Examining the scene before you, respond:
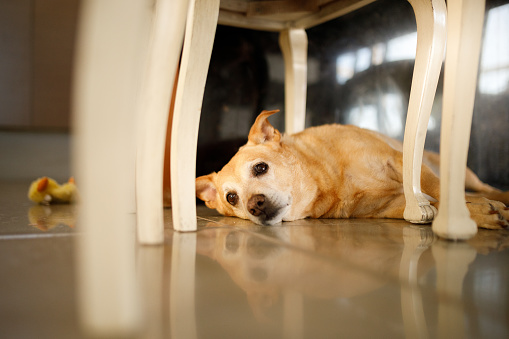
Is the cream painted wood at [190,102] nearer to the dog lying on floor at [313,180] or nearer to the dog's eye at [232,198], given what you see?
the dog lying on floor at [313,180]

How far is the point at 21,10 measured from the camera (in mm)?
3805

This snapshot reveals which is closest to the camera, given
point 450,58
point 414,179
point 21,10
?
point 450,58

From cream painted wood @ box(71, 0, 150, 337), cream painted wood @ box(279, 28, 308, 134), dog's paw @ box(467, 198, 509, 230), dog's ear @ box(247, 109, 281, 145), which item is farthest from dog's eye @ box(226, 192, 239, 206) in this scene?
cream painted wood @ box(71, 0, 150, 337)

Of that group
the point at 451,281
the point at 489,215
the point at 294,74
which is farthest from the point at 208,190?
the point at 451,281

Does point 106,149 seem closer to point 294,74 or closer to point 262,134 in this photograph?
point 262,134

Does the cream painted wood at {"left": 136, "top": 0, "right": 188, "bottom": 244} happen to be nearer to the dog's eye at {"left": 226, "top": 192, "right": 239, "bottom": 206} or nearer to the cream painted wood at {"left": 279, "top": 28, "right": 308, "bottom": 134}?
the dog's eye at {"left": 226, "top": 192, "right": 239, "bottom": 206}

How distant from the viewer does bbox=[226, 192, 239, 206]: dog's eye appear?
1.99 m

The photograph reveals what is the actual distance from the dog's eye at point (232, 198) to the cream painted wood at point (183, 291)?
2.80 ft

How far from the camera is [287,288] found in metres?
0.71

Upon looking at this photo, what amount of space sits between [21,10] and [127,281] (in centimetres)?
417

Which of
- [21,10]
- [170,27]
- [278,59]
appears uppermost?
[21,10]

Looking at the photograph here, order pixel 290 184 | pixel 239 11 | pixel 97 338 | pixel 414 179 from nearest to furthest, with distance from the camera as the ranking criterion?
pixel 97 338 → pixel 414 179 → pixel 290 184 → pixel 239 11

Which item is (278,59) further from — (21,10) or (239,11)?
(21,10)

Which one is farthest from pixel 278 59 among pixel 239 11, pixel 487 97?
pixel 487 97
